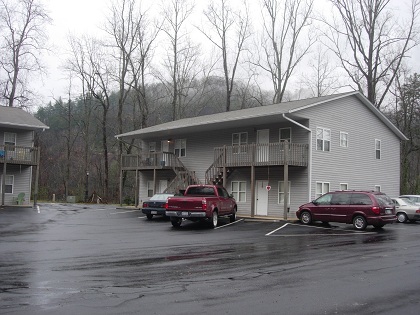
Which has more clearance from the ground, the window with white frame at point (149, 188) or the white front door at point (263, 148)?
the white front door at point (263, 148)

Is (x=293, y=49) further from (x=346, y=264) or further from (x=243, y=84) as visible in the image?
(x=346, y=264)

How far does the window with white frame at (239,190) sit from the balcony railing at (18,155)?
1444 cm

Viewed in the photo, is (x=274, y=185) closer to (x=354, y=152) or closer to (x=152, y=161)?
(x=354, y=152)

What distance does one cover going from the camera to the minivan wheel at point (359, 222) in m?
19.9

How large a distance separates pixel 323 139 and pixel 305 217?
6.38 meters

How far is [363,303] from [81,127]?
58727mm

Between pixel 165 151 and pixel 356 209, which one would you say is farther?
pixel 165 151

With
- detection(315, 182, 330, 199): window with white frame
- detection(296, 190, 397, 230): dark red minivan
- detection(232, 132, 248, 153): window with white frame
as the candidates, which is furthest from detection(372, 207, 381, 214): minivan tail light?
detection(232, 132, 248, 153): window with white frame

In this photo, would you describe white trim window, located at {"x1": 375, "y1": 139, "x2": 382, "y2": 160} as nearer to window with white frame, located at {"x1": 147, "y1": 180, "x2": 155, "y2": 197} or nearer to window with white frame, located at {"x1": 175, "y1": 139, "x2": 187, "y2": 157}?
window with white frame, located at {"x1": 175, "y1": 139, "x2": 187, "y2": 157}

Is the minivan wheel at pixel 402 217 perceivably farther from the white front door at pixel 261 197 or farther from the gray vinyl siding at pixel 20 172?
the gray vinyl siding at pixel 20 172

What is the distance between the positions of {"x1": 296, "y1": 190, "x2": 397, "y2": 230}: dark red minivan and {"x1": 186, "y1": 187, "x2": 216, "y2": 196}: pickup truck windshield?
16.5ft

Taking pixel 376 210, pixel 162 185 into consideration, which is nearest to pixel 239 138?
pixel 162 185

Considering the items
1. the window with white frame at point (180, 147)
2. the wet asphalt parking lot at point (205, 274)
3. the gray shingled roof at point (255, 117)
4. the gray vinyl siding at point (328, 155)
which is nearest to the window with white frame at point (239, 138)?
the gray vinyl siding at point (328, 155)

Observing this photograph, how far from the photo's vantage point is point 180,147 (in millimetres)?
34281
